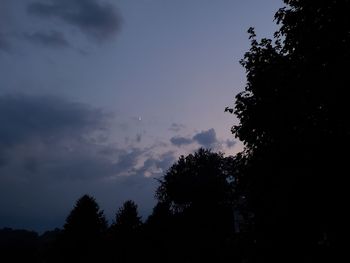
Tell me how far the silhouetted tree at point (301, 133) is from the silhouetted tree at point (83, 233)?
1181 inches

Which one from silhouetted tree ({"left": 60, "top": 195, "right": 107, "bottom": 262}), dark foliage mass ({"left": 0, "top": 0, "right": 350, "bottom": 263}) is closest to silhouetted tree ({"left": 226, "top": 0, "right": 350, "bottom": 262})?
dark foliage mass ({"left": 0, "top": 0, "right": 350, "bottom": 263})

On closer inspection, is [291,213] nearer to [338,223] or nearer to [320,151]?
[338,223]

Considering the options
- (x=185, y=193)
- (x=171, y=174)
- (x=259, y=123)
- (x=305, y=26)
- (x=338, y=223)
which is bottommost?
(x=338, y=223)

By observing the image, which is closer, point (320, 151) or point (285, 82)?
point (320, 151)

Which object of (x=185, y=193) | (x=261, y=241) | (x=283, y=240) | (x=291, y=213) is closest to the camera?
(x=291, y=213)

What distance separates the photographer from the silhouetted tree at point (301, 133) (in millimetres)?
15438

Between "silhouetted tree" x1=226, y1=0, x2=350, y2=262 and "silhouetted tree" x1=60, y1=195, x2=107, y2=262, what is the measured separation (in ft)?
98.4

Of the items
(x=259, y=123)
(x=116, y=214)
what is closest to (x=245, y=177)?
(x=259, y=123)

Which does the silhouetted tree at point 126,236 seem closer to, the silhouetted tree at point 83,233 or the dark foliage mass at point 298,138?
the silhouetted tree at point 83,233

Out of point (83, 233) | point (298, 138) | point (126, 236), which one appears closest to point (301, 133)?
point (298, 138)

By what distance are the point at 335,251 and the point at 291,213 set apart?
2269 mm

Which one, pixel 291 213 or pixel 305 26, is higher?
pixel 305 26

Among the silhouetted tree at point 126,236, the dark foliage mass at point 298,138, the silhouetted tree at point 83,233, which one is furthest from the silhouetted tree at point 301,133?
the silhouetted tree at point 126,236

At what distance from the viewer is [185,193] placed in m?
68.5
